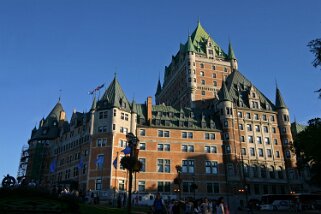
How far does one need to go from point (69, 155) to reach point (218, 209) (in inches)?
2342

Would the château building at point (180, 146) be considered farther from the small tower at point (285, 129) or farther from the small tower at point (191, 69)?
the small tower at point (191, 69)

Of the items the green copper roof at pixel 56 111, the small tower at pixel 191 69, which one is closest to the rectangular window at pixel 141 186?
the small tower at pixel 191 69

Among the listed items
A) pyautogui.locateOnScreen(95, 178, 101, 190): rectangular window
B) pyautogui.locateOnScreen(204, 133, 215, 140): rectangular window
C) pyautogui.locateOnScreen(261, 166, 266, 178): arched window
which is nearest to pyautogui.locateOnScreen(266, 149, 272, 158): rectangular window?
pyautogui.locateOnScreen(261, 166, 266, 178): arched window

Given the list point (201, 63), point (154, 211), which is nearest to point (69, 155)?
point (201, 63)

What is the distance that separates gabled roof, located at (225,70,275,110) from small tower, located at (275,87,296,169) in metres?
2.15

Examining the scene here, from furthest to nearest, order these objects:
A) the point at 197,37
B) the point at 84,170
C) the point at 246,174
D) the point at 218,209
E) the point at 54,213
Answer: the point at 197,37, the point at 246,174, the point at 84,170, the point at 54,213, the point at 218,209

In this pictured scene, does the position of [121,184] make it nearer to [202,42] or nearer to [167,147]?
[167,147]

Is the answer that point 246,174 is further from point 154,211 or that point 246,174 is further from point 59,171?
point 154,211

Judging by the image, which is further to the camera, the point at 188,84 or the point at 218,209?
the point at 188,84

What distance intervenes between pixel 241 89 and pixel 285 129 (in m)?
15.1

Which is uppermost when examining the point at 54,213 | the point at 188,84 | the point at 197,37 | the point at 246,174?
the point at 197,37

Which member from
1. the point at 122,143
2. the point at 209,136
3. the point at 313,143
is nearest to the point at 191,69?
the point at 209,136

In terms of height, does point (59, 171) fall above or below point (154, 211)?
above

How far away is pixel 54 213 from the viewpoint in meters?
25.1
